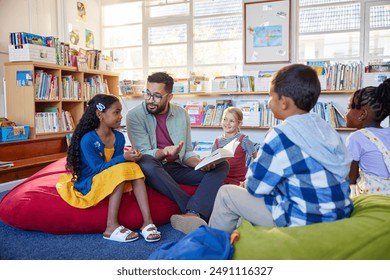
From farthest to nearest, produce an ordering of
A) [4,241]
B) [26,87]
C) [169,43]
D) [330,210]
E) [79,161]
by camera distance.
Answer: [169,43], [26,87], [79,161], [4,241], [330,210]

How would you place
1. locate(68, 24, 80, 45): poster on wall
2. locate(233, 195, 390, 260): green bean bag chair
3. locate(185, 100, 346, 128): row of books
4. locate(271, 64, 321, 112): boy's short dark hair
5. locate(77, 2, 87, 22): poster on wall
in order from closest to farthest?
locate(233, 195, 390, 260): green bean bag chair
locate(271, 64, 321, 112): boy's short dark hair
locate(185, 100, 346, 128): row of books
locate(68, 24, 80, 45): poster on wall
locate(77, 2, 87, 22): poster on wall

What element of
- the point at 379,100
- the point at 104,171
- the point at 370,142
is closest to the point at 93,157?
the point at 104,171

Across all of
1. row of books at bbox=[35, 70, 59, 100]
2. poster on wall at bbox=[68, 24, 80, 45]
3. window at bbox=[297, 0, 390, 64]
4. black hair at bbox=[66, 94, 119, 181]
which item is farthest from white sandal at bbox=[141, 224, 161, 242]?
poster on wall at bbox=[68, 24, 80, 45]

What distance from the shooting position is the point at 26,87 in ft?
12.5

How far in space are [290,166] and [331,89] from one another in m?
3.12

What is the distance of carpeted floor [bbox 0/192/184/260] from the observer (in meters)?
1.91

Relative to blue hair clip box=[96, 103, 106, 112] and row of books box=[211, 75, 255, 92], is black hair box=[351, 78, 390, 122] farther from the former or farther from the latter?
row of books box=[211, 75, 255, 92]

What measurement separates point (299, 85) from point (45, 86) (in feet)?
10.7

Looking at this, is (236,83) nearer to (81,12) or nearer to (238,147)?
(238,147)

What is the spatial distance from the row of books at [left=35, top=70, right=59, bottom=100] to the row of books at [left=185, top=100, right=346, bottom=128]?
1642mm

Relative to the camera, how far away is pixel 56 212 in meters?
2.20

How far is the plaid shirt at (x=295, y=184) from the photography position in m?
1.36

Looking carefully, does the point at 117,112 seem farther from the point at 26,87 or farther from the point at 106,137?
the point at 26,87
